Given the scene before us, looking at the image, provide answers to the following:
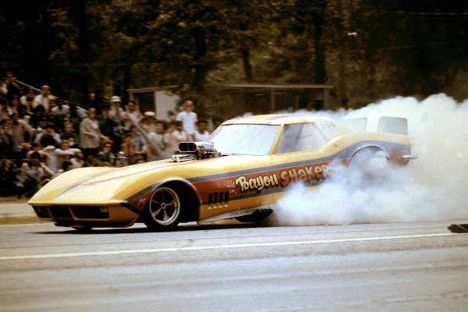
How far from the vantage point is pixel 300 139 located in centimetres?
1275

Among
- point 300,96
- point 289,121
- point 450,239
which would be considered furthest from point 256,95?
point 450,239

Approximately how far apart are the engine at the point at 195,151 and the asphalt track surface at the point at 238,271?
1.50m

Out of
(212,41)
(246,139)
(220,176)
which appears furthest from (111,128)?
(212,41)

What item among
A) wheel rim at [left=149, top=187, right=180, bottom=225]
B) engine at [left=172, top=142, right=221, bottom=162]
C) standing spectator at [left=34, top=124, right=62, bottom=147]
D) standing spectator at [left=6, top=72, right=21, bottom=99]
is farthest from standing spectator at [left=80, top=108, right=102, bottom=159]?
wheel rim at [left=149, top=187, right=180, bottom=225]

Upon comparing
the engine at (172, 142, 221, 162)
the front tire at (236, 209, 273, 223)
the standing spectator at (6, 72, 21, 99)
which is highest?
the standing spectator at (6, 72, 21, 99)

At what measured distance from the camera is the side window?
12.5 meters

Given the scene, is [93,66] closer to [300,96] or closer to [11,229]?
[300,96]

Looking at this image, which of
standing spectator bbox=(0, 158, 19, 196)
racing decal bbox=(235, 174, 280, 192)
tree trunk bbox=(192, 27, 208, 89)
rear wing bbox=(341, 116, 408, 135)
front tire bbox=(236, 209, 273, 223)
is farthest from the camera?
tree trunk bbox=(192, 27, 208, 89)

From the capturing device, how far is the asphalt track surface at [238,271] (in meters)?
6.41

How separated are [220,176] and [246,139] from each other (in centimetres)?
125

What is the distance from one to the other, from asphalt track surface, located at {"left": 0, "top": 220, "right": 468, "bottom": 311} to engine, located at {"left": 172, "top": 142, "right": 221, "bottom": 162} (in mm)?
1497

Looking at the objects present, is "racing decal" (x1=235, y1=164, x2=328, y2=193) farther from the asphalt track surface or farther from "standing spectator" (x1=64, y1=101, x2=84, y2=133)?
"standing spectator" (x1=64, y1=101, x2=84, y2=133)

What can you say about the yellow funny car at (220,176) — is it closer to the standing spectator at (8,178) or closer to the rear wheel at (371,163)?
the rear wheel at (371,163)

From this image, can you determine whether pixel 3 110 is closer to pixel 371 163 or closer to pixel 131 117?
pixel 131 117
